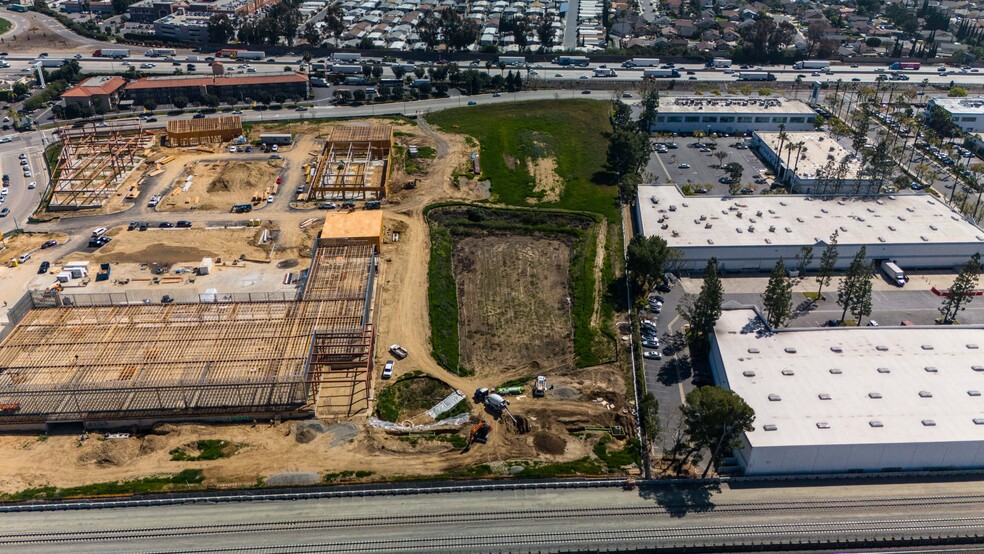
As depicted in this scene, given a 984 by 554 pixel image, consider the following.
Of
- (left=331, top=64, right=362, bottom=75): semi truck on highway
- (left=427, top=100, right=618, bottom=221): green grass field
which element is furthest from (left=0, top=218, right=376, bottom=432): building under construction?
(left=331, top=64, right=362, bottom=75): semi truck on highway

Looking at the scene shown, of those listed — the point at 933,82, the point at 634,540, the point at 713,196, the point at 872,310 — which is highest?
the point at 933,82

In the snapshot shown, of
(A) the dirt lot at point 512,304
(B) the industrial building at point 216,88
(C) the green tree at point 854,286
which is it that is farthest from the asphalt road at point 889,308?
(B) the industrial building at point 216,88

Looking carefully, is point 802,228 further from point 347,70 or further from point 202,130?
point 347,70

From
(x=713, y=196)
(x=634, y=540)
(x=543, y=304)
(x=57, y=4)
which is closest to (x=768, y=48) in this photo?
(x=713, y=196)

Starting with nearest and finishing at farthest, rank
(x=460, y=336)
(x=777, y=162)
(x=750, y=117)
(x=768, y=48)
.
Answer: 1. (x=460, y=336)
2. (x=777, y=162)
3. (x=750, y=117)
4. (x=768, y=48)

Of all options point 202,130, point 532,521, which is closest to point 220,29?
point 202,130

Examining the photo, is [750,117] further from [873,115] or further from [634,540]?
[634,540]
